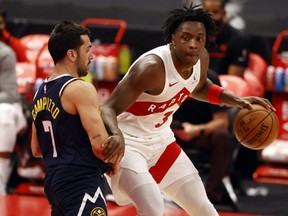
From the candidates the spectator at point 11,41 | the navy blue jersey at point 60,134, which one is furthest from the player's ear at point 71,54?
the spectator at point 11,41

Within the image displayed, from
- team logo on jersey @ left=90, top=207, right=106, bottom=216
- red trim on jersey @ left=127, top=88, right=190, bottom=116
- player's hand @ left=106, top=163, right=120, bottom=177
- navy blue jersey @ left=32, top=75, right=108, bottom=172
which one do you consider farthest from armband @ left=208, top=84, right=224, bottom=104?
team logo on jersey @ left=90, top=207, right=106, bottom=216

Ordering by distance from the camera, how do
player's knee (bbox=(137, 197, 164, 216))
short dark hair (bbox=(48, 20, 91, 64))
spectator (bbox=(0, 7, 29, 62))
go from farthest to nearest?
spectator (bbox=(0, 7, 29, 62)) → player's knee (bbox=(137, 197, 164, 216)) → short dark hair (bbox=(48, 20, 91, 64))

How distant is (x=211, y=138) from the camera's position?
7.22 meters

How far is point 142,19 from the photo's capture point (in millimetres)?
9398

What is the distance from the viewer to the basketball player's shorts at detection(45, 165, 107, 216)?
4.29m

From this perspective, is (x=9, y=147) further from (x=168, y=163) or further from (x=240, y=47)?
(x=168, y=163)

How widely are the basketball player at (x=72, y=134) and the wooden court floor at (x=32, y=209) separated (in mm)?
2006

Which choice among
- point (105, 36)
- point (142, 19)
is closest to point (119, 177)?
point (105, 36)

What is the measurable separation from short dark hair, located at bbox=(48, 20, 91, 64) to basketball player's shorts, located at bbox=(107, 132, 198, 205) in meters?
0.77

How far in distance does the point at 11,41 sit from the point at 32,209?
6.78ft

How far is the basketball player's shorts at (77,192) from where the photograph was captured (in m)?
4.29

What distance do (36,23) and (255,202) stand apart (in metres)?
3.08

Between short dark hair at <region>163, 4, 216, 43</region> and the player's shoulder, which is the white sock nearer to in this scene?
short dark hair at <region>163, 4, 216, 43</region>

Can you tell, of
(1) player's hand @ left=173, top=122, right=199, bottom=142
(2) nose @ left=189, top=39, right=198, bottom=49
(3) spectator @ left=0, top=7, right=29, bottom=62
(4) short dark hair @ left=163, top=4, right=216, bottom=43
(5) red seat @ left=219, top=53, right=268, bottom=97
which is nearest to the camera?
(2) nose @ left=189, top=39, right=198, bottom=49
